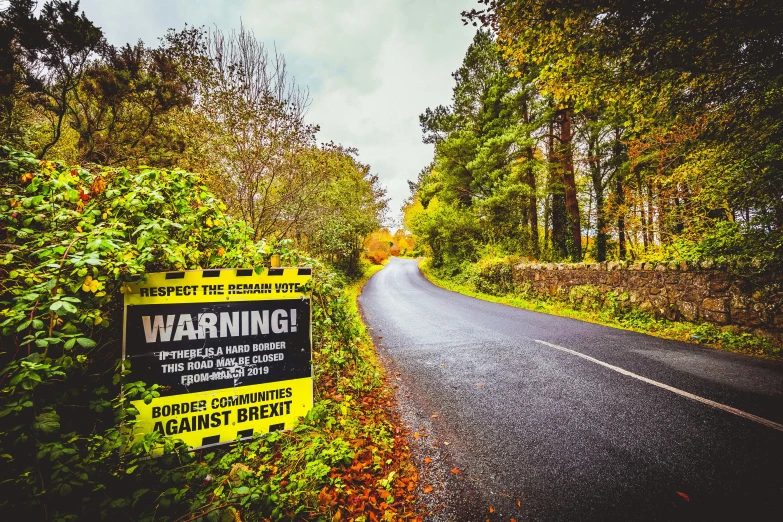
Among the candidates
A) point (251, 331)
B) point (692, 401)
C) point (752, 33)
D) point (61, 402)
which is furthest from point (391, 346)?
point (752, 33)

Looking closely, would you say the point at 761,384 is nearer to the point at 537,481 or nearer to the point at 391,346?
the point at 537,481

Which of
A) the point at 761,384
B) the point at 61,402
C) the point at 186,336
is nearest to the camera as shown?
the point at 61,402

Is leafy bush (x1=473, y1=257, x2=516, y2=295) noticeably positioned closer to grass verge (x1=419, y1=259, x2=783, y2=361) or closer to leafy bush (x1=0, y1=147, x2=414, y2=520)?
grass verge (x1=419, y1=259, x2=783, y2=361)

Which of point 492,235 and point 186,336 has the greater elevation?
point 492,235

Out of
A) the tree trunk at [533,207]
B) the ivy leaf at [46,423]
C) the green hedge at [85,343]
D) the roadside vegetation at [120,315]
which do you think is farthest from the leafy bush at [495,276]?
the ivy leaf at [46,423]

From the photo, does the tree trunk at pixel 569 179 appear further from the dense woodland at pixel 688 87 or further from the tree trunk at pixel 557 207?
the dense woodland at pixel 688 87

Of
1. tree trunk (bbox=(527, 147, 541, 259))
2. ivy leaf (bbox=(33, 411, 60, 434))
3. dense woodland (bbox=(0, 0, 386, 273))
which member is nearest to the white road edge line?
ivy leaf (bbox=(33, 411, 60, 434))

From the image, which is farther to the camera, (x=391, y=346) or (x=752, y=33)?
(x=391, y=346)

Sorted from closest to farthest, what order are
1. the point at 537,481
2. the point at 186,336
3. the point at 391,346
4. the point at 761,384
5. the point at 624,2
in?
the point at 186,336, the point at 537,481, the point at 761,384, the point at 624,2, the point at 391,346

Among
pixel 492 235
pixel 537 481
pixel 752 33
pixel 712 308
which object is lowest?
pixel 537 481

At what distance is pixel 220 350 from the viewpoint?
244 centimetres

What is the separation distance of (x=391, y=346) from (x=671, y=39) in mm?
6891

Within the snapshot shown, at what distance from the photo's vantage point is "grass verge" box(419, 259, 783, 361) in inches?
214

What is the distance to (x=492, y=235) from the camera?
702 inches
